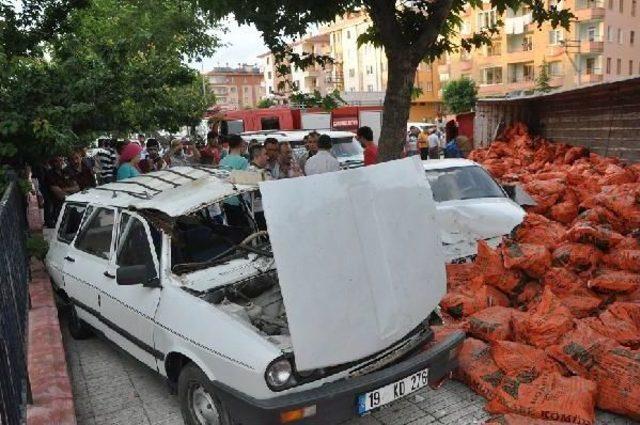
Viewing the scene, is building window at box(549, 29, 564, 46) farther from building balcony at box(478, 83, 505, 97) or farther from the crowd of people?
the crowd of people

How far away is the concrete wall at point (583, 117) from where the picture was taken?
9.95 meters

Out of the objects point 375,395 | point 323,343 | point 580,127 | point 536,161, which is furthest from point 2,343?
point 580,127

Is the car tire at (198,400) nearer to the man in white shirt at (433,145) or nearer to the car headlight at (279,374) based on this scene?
the car headlight at (279,374)

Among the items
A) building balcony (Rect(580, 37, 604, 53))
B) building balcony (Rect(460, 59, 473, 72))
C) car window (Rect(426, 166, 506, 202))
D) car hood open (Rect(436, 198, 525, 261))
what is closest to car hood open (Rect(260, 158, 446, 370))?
car hood open (Rect(436, 198, 525, 261))

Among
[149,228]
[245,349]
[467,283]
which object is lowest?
[467,283]

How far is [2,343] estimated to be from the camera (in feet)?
9.52

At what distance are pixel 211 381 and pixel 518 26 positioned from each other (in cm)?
5072

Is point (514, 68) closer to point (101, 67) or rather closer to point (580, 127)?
point (580, 127)

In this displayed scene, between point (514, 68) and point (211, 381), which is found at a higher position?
point (514, 68)

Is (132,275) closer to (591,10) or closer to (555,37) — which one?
(555,37)

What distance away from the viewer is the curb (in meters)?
3.34

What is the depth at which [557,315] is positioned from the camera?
420 centimetres

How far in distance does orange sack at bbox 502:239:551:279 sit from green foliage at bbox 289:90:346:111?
8.14ft

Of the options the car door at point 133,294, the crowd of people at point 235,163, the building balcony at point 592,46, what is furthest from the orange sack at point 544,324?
the building balcony at point 592,46
